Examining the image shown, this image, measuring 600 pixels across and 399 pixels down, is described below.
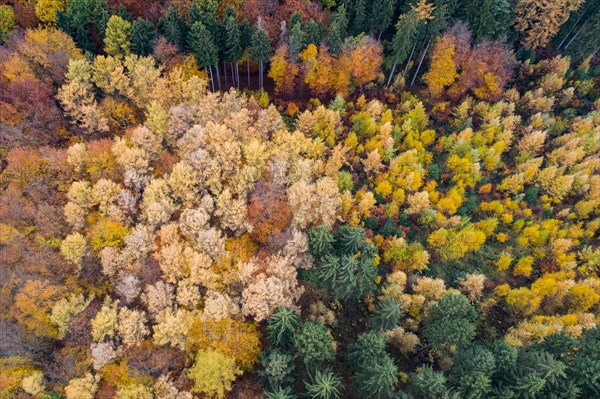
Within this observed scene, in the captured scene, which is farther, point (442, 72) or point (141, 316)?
point (442, 72)

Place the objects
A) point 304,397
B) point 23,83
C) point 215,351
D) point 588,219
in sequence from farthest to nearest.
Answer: point 588,219 → point 23,83 → point 304,397 → point 215,351

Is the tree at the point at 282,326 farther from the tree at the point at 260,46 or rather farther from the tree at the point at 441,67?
the tree at the point at 441,67

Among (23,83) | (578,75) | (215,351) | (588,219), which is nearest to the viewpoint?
(215,351)

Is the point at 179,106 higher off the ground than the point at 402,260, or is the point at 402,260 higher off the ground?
the point at 179,106

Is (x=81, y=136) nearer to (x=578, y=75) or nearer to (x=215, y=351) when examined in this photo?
(x=215, y=351)

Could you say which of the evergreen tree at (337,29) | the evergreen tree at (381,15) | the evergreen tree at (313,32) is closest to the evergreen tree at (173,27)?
the evergreen tree at (313,32)

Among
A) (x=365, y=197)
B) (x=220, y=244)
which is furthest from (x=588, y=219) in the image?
(x=220, y=244)

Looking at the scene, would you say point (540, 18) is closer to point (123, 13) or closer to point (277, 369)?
point (123, 13)

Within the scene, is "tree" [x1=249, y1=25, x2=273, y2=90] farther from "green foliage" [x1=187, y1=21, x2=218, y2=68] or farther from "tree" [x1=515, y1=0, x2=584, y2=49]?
"tree" [x1=515, y1=0, x2=584, y2=49]
